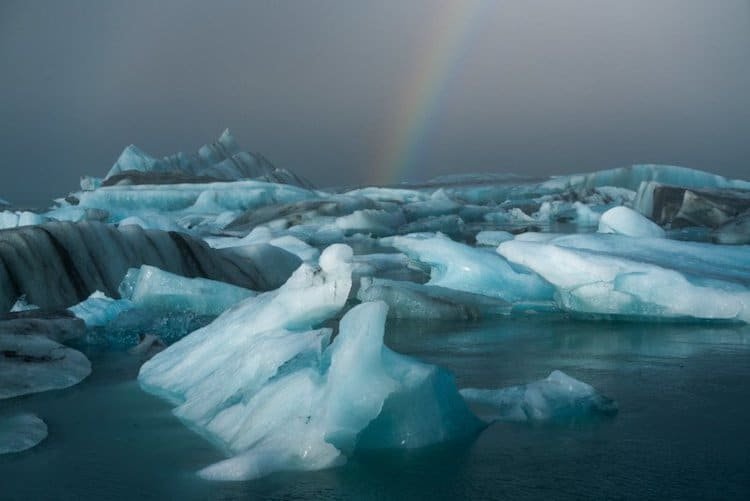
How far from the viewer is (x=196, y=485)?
3.14m

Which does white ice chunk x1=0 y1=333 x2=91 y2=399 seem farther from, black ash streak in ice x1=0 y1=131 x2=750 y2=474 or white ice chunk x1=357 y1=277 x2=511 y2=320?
white ice chunk x1=357 y1=277 x2=511 y2=320

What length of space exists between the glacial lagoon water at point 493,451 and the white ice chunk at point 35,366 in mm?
122

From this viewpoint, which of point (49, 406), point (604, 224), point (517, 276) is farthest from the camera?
point (604, 224)

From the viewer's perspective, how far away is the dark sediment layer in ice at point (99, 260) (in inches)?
306

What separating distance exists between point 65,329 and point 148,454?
10.9 ft

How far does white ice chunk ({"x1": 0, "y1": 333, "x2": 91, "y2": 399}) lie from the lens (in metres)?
4.91

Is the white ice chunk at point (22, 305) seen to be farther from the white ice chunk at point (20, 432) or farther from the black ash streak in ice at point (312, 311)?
the white ice chunk at point (20, 432)

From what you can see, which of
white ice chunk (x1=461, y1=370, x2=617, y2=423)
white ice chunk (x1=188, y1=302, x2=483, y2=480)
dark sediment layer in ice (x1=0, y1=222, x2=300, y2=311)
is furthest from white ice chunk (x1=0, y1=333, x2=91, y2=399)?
white ice chunk (x1=461, y1=370, x2=617, y2=423)

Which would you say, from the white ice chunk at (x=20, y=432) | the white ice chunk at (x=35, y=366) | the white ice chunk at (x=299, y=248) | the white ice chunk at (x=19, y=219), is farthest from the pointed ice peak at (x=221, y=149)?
the white ice chunk at (x=20, y=432)

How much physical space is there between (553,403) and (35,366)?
3.04 m

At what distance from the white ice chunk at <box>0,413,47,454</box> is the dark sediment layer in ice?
11.7ft

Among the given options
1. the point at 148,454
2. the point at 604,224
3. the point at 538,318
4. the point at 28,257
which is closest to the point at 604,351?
the point at 538,318

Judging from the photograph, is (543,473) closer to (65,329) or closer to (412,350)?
(412,350)

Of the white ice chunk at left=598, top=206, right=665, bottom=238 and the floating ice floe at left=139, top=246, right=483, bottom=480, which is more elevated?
the floating ice floe at left=139, top=246, right=483, bottom=480
